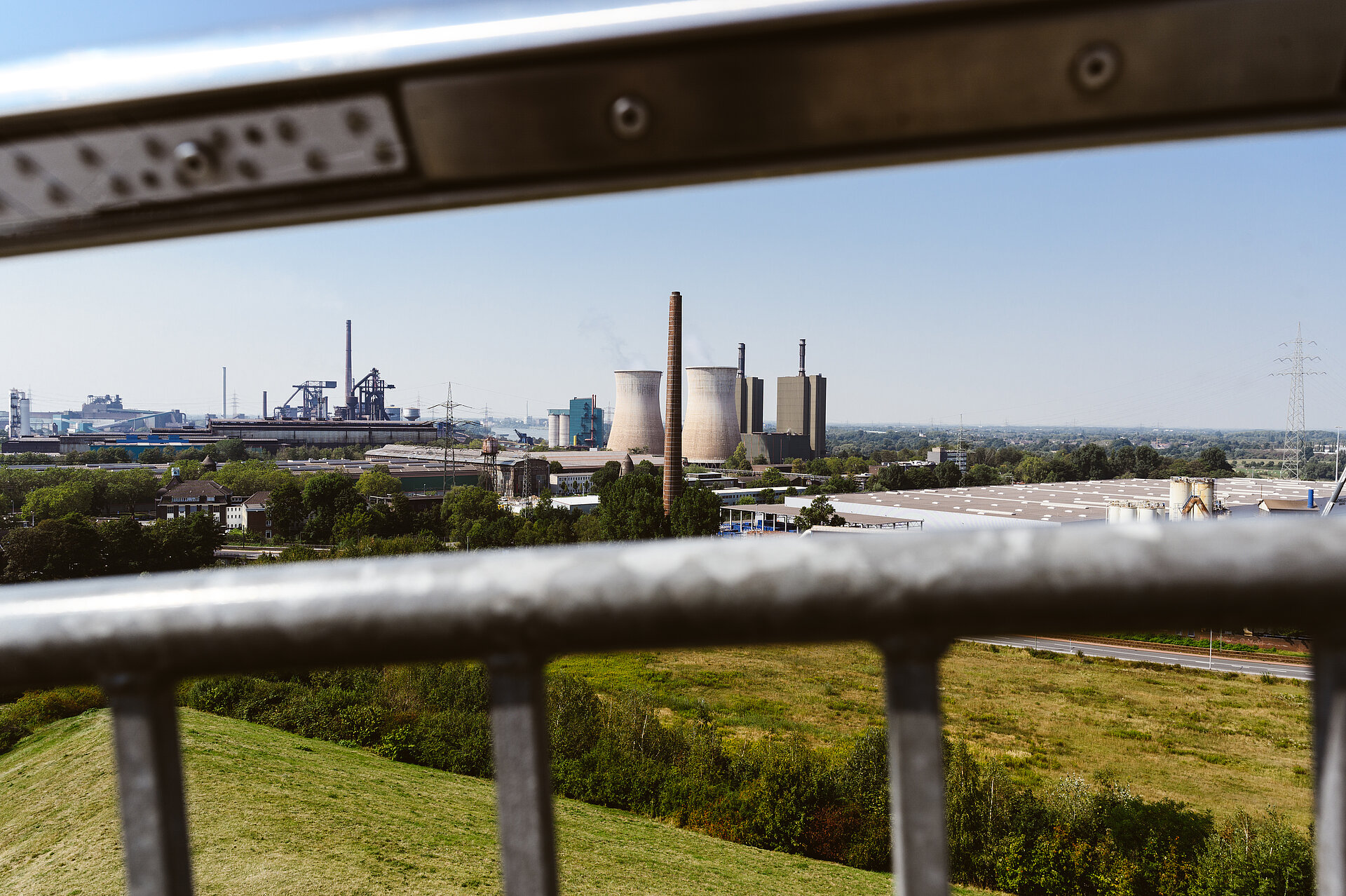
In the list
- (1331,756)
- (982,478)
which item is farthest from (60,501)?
(982,478)

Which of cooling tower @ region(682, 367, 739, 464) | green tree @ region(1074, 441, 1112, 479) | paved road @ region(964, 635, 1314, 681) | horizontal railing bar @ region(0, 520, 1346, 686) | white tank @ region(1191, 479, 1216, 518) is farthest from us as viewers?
green tree @ region(1074, 441, 1112, 479)

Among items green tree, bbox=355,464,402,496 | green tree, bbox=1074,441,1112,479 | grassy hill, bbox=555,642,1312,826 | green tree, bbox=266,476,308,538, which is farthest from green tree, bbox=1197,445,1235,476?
green tree, bbox=266,476,308,538

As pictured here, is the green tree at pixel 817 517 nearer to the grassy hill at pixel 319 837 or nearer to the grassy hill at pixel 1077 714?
the grassy hill at pixel 1077 714

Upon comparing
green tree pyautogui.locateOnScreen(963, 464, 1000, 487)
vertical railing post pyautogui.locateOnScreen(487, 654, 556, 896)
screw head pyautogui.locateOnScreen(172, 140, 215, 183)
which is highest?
screw head pyautogui.locateOnScreen(172, 140, 215, 183)

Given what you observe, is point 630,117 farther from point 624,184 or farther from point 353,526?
point 353,526

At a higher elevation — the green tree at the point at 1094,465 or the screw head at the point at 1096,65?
the screw head at the point at 1096,65

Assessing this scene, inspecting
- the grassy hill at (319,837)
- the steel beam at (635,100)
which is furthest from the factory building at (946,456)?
the steel beam at (635,100)

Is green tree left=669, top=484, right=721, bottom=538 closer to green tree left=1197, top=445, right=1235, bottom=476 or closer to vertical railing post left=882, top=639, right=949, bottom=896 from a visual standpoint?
vertical railing post left=882, top=639, right=949, bottom=896

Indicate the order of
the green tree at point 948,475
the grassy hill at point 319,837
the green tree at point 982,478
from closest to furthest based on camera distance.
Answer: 1. the grassy hill at point 319,837
2. the green tree at point 948,475
3. the green tree at point 982,478
